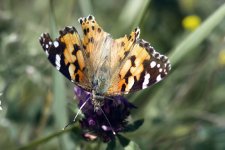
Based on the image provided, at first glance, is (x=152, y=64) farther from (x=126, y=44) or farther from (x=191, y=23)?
(x=191, y=23)

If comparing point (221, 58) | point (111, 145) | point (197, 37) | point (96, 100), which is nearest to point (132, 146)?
point (111, 145)

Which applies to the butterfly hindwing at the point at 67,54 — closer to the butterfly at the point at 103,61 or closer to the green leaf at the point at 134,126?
the butterfly at the point at 103,61

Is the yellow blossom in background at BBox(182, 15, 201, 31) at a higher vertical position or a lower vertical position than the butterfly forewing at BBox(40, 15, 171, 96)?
higher

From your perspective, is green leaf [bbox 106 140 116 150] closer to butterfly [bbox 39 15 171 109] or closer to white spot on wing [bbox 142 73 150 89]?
butterfly [bbox 39 15 171 109]

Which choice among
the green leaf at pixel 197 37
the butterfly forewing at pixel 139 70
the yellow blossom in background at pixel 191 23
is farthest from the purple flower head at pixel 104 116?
the yellow blossom in background at pixel 191 23

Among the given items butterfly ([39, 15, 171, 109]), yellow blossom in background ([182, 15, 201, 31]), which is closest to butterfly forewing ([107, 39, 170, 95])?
butterfly ([39, 15, 171, 109])
